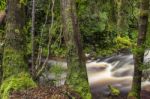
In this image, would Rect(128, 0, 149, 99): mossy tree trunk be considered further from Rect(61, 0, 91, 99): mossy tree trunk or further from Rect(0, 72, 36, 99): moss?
Rect(0, 72, 36, 99): moss

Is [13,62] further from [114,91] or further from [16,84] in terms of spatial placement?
[114,91]

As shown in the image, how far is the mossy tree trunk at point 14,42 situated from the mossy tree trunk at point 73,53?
104 cm

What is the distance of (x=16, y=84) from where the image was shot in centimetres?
543

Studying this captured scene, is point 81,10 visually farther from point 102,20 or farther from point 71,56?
point 71,56

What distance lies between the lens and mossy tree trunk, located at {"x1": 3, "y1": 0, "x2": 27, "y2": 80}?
6.09 m

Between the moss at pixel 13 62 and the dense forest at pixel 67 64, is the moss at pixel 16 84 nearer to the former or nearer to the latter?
the dense forest at pixel 67 64

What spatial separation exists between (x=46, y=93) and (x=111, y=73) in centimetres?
799

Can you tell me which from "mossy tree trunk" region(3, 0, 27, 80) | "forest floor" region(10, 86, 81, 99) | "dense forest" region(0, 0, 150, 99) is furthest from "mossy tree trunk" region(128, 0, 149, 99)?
"mossy tree trunk" region(3, 0, 27, 80)

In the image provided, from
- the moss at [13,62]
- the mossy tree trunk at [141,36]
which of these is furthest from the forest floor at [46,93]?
the mossy tree trunk at [141,36]

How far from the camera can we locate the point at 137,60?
6988 millimetres

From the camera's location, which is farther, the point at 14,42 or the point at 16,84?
the point at 14,42

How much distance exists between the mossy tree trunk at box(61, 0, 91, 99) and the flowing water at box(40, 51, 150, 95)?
167 inches

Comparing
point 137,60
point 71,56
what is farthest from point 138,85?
point 71,56

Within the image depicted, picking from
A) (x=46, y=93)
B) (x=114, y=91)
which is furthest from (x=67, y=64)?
(x=114, y=91)
